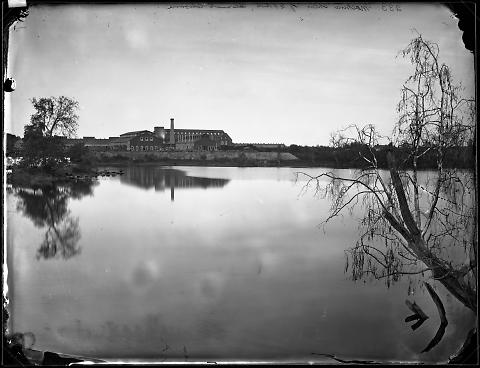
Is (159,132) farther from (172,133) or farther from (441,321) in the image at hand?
(441,321)

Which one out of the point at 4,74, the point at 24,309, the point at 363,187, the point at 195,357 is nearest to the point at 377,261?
A: the point at 363,187

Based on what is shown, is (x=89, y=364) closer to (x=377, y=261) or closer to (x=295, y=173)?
(x=295, y=173)

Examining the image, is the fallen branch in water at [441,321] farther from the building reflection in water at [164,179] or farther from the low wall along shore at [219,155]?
the building reflection in water at [164,179]

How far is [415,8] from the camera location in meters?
1.93

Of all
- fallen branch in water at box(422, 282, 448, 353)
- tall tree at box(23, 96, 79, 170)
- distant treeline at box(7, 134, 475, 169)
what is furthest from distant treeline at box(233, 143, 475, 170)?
tall tree at box(23, 96, 79, 170)

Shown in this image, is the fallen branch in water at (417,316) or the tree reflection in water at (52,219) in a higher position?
the tree reflection in water at (52,219)

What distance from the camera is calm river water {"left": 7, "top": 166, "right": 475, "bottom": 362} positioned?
6.63 ft

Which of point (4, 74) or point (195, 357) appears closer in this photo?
point (4, 74)

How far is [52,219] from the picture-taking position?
→ 2121mm

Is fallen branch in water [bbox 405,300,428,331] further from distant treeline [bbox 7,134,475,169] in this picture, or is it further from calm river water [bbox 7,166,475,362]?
distant treeline [bbox 7,134,475,169]

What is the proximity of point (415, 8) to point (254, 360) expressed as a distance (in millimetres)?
2021

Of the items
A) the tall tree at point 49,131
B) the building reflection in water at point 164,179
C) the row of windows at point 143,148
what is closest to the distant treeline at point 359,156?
the building reflection in water at point 164,179

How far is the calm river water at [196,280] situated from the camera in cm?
202

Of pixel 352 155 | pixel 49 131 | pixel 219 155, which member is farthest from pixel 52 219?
pixel 352 155
